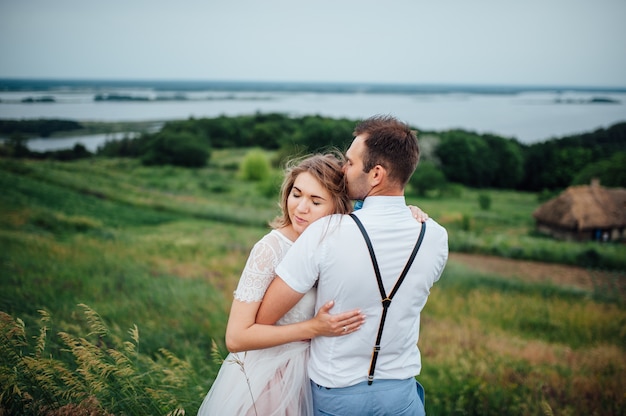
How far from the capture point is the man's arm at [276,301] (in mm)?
2160

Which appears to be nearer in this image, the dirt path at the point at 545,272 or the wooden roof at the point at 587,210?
the dirt path at the point at 545,272

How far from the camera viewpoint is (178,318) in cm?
875

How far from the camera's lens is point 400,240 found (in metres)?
2.11

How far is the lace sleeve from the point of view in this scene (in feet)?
7.32

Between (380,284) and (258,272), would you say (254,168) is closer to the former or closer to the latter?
(258,272)

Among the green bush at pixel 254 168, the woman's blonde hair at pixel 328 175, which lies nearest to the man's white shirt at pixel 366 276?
the woman's blonde hair at pixel 328 175

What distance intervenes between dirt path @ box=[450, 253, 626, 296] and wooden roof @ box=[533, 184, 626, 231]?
25.9 feet

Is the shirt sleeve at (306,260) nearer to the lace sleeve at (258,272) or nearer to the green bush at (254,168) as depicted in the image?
the lace sleeve at (258,272)

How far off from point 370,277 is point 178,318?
758 cm

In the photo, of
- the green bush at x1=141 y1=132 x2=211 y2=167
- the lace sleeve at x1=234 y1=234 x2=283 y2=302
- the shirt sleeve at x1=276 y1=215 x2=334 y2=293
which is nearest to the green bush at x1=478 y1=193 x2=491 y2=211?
the green bush at x1=141 y1=132 x2=211 y2=167

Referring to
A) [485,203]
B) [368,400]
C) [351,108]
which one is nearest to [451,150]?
[485,203]

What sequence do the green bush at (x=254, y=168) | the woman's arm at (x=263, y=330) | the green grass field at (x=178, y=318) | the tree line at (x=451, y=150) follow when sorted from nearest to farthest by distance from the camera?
the woman's arm at (x=263, y=330) < the green grass field at (x=178, y=318) < the tree line at (x=451, y=150) < the green bush at (x=254, y=168)

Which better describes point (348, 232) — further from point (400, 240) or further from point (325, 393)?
point (325, 393)

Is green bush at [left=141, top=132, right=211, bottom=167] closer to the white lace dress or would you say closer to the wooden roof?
the wooden roof
